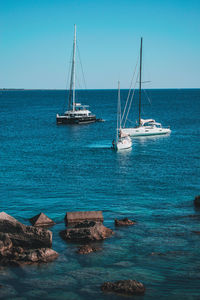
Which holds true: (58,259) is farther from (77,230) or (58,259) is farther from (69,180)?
(69,180)

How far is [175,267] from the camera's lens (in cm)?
2273

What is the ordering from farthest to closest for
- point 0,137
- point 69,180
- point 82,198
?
point 0,137
point 69,180
point 82,198

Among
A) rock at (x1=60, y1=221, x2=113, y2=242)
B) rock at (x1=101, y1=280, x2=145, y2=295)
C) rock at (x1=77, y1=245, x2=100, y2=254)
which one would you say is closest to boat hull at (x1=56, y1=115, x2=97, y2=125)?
rock at (x1=60, y1=221, x2=113, y2=242)

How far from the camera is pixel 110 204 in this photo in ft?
120

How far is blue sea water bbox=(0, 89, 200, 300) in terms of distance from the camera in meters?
20.9

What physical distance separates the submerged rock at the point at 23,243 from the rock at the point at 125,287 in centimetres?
468

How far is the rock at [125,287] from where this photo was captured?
774 inches

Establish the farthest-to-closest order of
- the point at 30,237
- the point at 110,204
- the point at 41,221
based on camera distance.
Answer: the point at 110,204 → the point at 41,221 → the point at 30,237

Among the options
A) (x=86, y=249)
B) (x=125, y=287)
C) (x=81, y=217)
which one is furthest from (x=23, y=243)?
(x=125, y=287)

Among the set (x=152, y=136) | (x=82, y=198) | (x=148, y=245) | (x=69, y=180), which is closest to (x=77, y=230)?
(x=148, y=245)

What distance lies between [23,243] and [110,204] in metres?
13.1

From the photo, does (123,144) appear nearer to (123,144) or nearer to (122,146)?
(123,144)

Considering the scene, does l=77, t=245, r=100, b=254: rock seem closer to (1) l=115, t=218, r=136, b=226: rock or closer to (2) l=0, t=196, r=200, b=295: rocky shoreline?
(2) l=0, t=196, r=200, b=295: rocky shoreline

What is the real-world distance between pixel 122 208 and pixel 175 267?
42.3 ft
